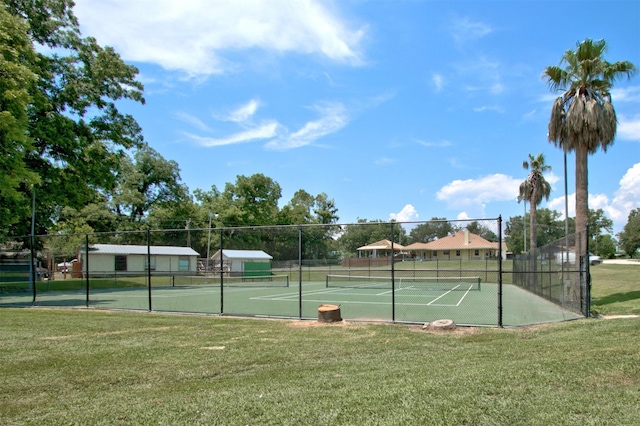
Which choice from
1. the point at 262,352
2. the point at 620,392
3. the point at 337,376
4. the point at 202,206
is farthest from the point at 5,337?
the point at 202,206

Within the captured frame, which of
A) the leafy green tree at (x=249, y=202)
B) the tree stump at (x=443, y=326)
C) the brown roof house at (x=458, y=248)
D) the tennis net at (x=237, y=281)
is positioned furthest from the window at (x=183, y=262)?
the leafy green tree at (x=249, y=202)

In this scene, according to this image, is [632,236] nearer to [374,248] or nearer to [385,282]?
[385,282]

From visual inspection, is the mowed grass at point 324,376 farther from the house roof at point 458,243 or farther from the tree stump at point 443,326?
the house roof at point 458,243

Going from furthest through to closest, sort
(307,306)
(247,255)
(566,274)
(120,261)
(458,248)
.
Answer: (120,261), (247,255), (458,248), (307,306), (566,274)

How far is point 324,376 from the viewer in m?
6.27

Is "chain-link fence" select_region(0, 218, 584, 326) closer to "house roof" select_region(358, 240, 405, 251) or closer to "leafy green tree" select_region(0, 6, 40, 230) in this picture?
"house roof" select_region(358, 240, 405, 251)

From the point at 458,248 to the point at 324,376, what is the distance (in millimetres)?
12455

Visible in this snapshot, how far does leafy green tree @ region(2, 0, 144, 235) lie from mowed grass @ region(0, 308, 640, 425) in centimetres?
1481

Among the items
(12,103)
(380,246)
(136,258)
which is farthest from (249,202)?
(12,103)

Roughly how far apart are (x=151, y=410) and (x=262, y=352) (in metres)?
3.23

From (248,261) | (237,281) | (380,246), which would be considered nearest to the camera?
(380,246)

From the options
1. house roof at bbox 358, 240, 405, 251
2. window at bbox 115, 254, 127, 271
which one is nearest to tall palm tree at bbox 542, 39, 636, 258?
house roof at bbox 358, 240, 405, 251

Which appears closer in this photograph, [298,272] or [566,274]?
[566,274]

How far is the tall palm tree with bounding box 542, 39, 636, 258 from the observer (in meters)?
16.6
